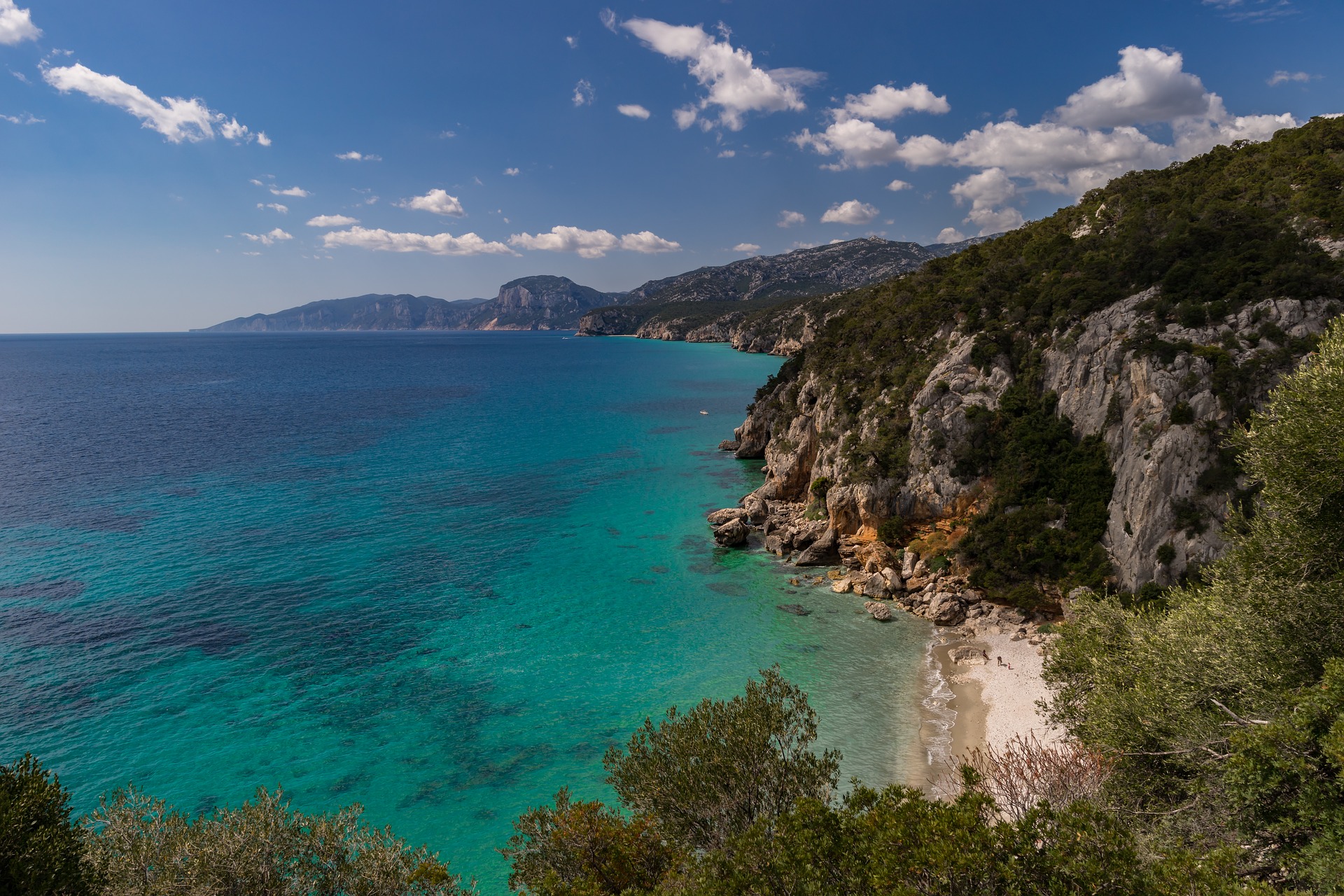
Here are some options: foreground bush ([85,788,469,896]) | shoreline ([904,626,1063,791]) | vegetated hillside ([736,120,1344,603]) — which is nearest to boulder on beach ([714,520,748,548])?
vegetated hillside ([736,120,1344,603])

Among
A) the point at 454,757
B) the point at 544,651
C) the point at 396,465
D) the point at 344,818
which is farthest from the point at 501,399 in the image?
the point at 344,818

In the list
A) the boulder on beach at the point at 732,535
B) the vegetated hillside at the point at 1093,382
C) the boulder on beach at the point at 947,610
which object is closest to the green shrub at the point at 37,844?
the boulder on beach at the point at 947,610

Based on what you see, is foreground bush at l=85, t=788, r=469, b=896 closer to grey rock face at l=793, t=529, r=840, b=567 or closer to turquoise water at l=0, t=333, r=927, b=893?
turquoise water at l=0, t=333, r=927, b=893

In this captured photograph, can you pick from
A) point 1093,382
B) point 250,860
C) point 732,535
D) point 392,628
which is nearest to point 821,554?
point 732,535

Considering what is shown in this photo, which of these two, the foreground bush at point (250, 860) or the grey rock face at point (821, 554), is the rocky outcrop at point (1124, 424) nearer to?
the grey rock face at point (821, 554)

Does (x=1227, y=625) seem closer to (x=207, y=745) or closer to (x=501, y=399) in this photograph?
(x=207, y=745)

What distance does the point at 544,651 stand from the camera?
36.6 meters

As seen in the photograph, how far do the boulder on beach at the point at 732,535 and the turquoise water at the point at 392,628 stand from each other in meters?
1.77

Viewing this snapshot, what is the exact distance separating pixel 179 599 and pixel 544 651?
25468 millimetres

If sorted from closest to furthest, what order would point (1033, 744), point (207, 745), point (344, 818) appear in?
point (344, 818)
point (1033, 744)
point (207, 745)

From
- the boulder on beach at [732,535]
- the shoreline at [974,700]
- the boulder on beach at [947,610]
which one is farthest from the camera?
the boulder on beach at [732,535]

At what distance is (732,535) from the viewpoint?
51.5m

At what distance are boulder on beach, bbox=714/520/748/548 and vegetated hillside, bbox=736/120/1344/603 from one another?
2866 millimetres

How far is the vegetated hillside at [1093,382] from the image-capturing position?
32844mm
